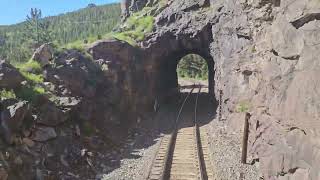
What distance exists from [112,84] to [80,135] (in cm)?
685

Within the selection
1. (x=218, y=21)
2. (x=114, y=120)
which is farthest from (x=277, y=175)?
(x=218, y=21)

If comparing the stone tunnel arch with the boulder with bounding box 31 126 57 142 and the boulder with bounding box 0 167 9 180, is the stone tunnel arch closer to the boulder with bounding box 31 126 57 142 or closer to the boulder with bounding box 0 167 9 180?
the boulder with bounding box 31 126 57 142

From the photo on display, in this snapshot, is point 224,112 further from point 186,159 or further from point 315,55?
point 315,55

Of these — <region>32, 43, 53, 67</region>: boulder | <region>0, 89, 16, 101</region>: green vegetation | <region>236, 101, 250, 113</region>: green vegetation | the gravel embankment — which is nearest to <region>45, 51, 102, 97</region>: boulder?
<region>32, 43, 53, 67</region>: boulder

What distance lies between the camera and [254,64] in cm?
1927

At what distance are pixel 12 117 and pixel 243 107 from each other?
11.7 meters

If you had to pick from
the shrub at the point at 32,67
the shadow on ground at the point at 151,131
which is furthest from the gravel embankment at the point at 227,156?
the shrub at the point at 32,67

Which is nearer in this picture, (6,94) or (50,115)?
(6,94)

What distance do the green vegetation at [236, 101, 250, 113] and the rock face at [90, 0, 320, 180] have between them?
0.11m

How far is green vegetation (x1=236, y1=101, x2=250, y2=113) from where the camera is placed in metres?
20.3

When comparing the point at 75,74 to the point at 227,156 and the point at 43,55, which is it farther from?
the point at 227,156

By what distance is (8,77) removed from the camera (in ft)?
52.3

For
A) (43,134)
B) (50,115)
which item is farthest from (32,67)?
(43,134)

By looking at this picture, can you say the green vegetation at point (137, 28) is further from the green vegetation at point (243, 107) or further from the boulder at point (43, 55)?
the green vegetation at point (243, 107)
